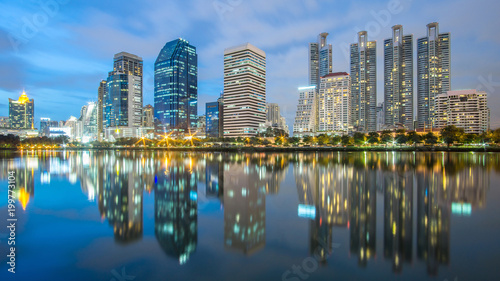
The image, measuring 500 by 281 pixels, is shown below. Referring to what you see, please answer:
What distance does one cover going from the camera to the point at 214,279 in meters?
6.23

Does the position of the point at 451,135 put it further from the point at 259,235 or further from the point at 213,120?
the point at 213,120

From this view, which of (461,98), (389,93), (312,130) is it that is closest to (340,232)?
(312,130)

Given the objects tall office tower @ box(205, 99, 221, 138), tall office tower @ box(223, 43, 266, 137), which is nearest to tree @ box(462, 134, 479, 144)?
tall office tower @ box(223, 43, 266, 137)

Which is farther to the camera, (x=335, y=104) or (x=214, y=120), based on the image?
(x=214, y=120)

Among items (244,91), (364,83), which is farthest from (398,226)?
(364,83)

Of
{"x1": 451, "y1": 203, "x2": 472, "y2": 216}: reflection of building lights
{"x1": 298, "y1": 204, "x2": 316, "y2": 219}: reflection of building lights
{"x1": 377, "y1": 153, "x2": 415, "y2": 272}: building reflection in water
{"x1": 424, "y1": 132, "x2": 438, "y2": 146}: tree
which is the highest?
{"x1": 424, "y1": 132, "x2": 438, "y2": 146}: tree

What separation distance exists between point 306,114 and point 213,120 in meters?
69.0

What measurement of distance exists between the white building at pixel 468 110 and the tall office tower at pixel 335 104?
48.6m

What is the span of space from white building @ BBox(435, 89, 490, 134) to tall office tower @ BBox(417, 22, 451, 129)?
124 ft

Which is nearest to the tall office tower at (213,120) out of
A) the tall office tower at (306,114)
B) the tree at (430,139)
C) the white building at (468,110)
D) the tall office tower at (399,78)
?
the tall office tower at (306,114)

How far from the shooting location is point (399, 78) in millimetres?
189500

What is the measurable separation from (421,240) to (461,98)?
6321 inches

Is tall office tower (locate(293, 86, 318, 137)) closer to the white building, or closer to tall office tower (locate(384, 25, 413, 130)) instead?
tall office tower (locate(384, 25, 413, 130))

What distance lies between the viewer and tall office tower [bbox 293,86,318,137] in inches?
6201
